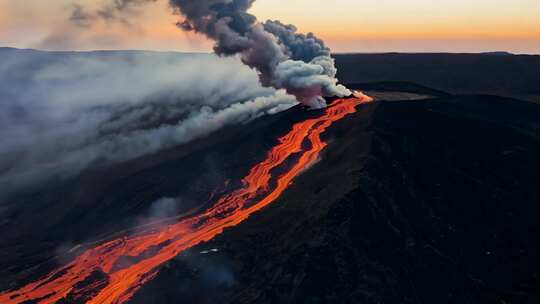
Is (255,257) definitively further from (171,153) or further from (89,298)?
(171,153)

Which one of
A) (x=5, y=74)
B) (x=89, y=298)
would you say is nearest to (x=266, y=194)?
(x=89, y=298)

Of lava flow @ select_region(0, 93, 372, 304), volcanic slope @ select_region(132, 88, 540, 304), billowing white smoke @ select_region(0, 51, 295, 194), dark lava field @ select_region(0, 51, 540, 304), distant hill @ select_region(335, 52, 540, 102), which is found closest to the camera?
volcanic slope @ select_region(132, 88, 540, 304)

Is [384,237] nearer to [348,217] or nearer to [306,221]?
[348,217]

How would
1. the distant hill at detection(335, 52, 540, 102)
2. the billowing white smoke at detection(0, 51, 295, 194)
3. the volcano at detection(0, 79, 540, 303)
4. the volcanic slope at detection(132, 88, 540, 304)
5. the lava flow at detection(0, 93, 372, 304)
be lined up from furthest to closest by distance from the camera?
the distant hill at detection(335, 52, 540, 102) → the billowing white smoke at detection(0, 51, 295, 194) → the lava flow at detection(0, 93, 372, 304) → the volcano at detection(0, 79, 540, 303) → the volcanic slope at detection(132, 88, 540, 304)

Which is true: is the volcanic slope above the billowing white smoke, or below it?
below

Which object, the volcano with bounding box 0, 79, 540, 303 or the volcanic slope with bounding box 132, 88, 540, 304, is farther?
the volcano with bounding box 0, 79, 540, 303

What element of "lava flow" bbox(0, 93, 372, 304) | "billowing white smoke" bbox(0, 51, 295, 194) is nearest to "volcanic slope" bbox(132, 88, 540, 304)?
"lava flow" bbox(0, 93, 372, 304)

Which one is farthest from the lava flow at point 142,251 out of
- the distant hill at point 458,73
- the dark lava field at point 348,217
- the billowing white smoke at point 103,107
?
the distant hill at point 458,73

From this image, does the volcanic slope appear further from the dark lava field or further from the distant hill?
the distant hill
